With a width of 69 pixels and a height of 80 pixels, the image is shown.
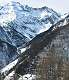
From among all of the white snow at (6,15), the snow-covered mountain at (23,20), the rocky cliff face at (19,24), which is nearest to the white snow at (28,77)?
the rocky cliff face at (19,24)

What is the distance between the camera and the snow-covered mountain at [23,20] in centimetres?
5381

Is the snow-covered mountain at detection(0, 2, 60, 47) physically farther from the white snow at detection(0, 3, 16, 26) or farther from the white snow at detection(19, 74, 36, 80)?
the white snow at detection(19, 74, 36, 80)

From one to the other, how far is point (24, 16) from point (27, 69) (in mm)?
41519

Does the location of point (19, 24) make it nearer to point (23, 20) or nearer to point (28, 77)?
point (23, 20)

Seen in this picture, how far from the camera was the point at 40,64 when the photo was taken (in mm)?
23953

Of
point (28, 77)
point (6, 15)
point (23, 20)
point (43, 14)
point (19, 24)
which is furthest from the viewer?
point (43, 14)

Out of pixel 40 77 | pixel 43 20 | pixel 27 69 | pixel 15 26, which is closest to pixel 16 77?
pixel 27 69

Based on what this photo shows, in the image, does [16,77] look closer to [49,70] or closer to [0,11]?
[49,70]

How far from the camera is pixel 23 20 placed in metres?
63.4

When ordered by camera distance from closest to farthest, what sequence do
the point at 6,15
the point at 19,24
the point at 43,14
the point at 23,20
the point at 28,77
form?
1. the point at 28,77
2. the point at 19,24
3. the point at 23,20
4. the point at 6,15
5. the point at 43,14

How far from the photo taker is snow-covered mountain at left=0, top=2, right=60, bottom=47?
53.8 metres

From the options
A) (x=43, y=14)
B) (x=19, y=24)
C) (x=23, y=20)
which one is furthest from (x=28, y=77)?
(x=43, y=14)

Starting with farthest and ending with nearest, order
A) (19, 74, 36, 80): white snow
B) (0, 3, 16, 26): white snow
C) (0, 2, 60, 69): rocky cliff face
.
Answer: (0, 3, 16, 26): white snow
(0, 2, 60, 69): rocky cliff face
(19, 74, 36, 80): white snow

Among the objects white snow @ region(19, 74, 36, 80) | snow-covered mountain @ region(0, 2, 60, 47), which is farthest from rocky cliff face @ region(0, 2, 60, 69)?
white snow @ region(19, 74, 36, 80)
